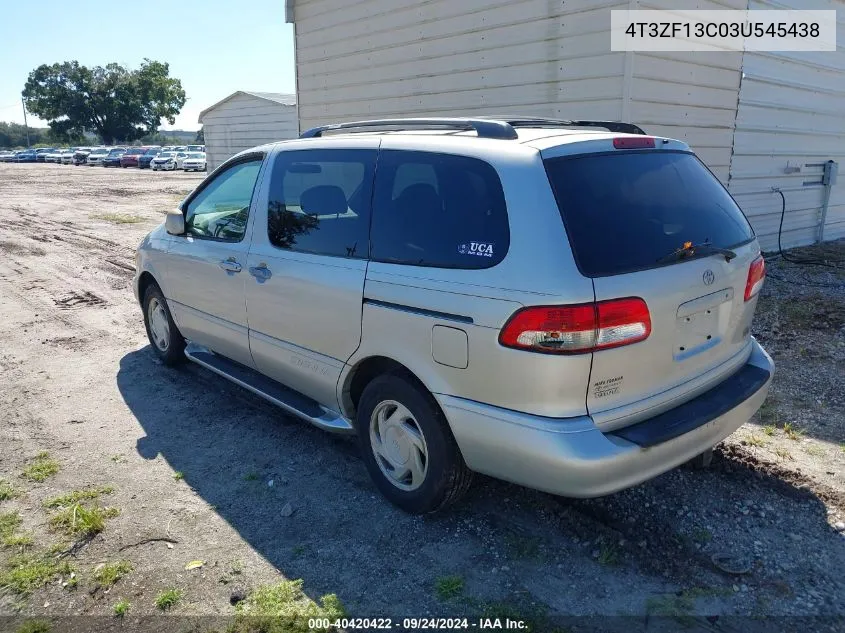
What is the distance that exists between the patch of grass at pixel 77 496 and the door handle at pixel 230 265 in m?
1.48

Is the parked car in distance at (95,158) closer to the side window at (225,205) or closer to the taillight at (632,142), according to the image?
the side window at (225,205)

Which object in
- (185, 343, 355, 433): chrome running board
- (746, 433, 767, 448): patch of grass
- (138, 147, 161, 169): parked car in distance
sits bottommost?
(746, 433, 767, 448): patch of grass

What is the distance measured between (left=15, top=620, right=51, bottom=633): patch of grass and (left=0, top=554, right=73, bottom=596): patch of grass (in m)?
0.21

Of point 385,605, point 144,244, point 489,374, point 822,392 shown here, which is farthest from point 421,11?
point 385,605

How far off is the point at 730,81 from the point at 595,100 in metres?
2.36

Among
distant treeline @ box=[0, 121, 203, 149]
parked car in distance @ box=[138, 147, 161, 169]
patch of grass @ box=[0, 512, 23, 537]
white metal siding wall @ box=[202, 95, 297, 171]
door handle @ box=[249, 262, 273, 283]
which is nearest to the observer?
patch of grass @ box=[0, 512, 23, 537]

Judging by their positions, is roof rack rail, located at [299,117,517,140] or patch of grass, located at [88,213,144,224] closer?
roof rack rail, located at [299,117,517,140]

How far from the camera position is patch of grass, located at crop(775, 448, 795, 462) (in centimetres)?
381

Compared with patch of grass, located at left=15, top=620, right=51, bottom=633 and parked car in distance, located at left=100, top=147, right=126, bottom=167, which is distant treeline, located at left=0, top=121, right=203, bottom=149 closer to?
parked car in distance, located at left=100, top=147, right=126, bottom=167

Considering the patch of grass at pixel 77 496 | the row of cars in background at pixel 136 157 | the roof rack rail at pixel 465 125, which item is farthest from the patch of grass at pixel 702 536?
the row of cars in background at pixel 136 157

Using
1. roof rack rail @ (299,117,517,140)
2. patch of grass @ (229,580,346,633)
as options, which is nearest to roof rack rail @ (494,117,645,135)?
roof rack rail @ (299,117,517,140)

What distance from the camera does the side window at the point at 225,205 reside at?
14.3ft

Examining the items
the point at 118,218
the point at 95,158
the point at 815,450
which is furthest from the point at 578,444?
the point at 95,158

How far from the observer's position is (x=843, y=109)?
10938mm
